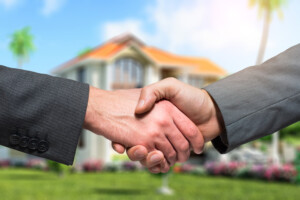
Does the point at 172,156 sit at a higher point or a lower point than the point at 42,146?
lower

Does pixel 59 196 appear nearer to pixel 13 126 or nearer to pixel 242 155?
pixel 13 126

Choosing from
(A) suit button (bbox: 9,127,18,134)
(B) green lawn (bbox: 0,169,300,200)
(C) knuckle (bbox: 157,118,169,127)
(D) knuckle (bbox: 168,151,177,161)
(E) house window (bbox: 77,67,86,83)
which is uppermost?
(A) suit button (bbox: 9,127,18,134)

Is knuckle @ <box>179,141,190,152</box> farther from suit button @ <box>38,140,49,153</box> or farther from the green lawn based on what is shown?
the green lawn

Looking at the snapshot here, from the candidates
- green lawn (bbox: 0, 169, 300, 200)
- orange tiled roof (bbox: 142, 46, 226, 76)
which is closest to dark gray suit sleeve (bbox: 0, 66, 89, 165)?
green lawn (bbox: 0, 169, 300, 200)

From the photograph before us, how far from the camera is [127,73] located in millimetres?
26719

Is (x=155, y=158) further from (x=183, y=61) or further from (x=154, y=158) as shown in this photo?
(x=183, y=61)

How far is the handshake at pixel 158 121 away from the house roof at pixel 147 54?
22.8m

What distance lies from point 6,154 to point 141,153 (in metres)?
32.5

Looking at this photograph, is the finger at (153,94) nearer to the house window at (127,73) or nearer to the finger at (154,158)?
the finger at (154,158)

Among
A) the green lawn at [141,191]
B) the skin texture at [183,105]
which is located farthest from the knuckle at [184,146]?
the green lawn at [141,191]

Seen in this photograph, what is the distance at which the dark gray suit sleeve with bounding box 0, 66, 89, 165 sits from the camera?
9.00ft

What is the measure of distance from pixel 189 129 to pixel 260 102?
565mm

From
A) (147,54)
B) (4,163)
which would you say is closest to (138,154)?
(147,54)

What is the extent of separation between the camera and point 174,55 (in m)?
29.7
